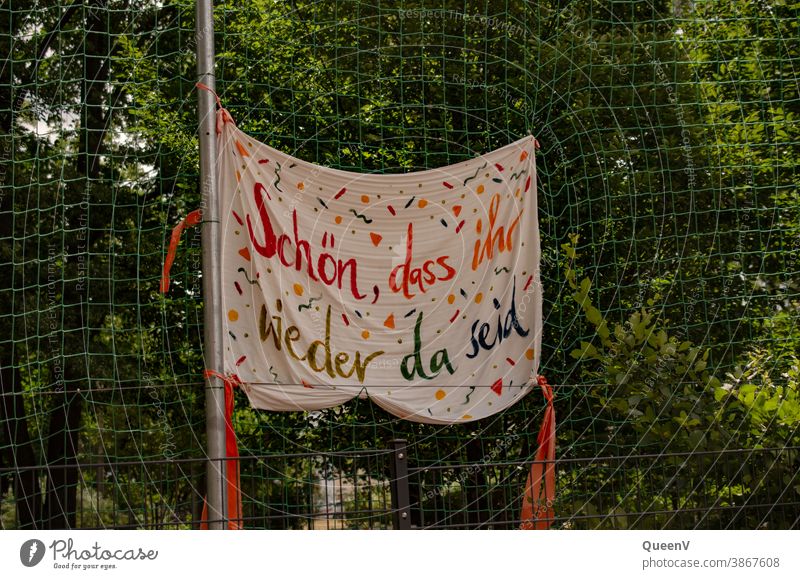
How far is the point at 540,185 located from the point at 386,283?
49.3 inches

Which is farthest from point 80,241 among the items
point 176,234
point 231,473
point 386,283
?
point 231,473

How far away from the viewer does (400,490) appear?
359 centimetres

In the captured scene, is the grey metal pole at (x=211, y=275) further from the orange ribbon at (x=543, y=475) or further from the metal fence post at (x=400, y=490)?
the orange ribbon at (x=543, y=475)

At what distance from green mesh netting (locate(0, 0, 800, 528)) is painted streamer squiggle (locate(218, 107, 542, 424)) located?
0.43 m

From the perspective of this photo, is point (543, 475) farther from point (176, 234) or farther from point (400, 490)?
point (176, 234)

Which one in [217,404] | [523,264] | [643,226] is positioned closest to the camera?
[217,404]

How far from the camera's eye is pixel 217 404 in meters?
3.80

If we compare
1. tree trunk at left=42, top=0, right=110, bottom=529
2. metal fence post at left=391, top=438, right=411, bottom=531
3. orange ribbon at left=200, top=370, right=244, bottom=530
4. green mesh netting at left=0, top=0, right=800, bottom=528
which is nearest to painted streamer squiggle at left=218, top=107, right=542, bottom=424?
orange ribbon at left=200, top=370, right=244, bottom=530

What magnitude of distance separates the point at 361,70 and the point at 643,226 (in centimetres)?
184

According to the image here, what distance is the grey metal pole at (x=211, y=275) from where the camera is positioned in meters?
3.71

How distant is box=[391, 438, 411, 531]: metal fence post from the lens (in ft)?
11.7

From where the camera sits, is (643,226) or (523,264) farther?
(643,226)
